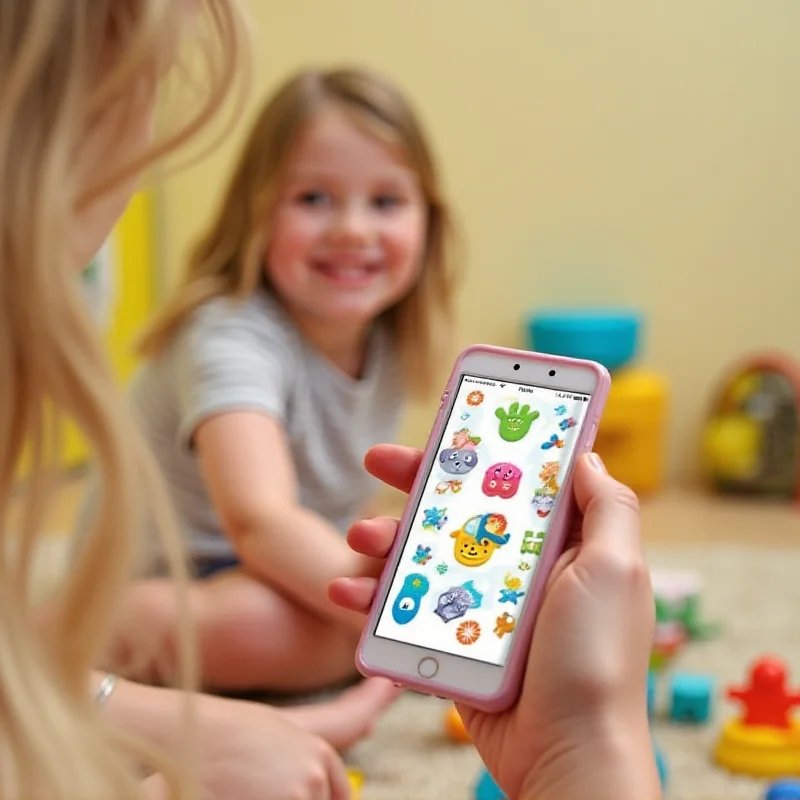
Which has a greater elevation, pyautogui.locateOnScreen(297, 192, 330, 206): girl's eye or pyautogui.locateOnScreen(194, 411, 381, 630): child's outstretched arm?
pyautogui.locateOnScreen(297, 192, 330, 206): girl's eye

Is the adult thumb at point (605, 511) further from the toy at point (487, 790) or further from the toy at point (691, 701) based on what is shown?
the toy at point (691, 701)

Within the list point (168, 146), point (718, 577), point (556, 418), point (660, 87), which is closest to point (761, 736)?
point (556, 418)

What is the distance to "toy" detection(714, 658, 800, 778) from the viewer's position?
77 centimetres

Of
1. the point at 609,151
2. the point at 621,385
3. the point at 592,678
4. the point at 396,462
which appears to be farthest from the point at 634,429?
the point at 592,678

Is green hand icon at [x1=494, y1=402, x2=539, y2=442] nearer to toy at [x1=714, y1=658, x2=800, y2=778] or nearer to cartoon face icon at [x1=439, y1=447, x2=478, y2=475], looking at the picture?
cartoon face icon at [x1=439, y1=447, x2=478, y2=475]

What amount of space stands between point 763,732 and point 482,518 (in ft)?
1.16

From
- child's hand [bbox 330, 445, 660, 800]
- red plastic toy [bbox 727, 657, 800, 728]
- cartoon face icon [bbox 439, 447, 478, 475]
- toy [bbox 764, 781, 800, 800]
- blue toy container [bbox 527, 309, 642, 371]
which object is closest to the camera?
child's hand [bbox 330, 445, 660, 800]

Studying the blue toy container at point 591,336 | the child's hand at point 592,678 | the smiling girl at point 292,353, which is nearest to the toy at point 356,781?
the smiling girl at point 292,353

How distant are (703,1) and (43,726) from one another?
156cm

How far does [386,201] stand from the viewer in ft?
3.42

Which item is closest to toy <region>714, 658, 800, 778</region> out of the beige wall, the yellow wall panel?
the beige wall

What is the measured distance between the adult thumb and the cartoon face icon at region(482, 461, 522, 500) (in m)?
0.03

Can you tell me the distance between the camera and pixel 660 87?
1669 millimetres

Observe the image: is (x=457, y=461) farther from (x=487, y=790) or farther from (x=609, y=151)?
(x=609, y=151)
